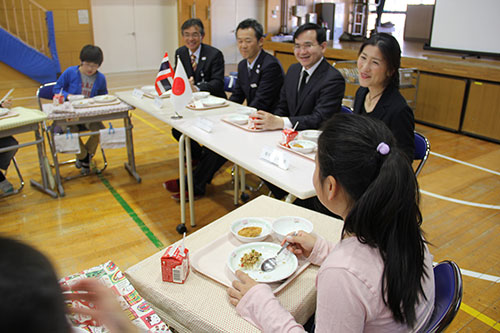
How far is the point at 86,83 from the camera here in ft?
12.7

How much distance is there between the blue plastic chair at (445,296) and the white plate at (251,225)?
0.60m

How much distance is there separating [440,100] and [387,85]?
3.66 m

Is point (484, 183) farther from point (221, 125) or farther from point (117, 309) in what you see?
point (117, 309)

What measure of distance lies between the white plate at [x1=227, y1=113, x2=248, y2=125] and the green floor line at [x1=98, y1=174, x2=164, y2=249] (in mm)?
1017

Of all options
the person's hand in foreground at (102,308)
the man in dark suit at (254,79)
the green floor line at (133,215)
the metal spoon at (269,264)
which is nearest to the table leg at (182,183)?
the green floor line at (133,215)

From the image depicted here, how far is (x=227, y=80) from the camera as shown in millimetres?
4211

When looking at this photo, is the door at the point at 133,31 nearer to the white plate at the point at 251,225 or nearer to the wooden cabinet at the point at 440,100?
the wooden cabinet at the point at 440,100

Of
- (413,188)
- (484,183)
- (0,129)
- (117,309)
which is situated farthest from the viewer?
(484,183)

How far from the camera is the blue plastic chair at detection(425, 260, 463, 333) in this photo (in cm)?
100

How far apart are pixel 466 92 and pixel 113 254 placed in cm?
477

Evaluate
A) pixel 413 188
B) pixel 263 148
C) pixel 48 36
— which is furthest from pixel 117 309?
pixel 48 36

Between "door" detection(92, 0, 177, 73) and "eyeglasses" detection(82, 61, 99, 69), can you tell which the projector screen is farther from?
"door" detection(92, 0, 177, 73)

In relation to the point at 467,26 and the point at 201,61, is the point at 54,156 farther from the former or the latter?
the point at 467,26

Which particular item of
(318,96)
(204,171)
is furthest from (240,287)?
(204,171)
